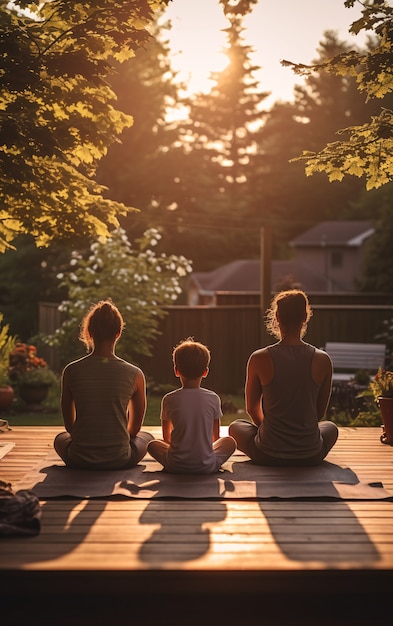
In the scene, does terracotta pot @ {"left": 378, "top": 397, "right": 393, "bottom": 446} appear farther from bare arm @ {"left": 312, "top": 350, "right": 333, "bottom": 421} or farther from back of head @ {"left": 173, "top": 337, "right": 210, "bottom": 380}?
back of head @ {"left": 173, "top": 337, "right": 210, "bottom": 380}

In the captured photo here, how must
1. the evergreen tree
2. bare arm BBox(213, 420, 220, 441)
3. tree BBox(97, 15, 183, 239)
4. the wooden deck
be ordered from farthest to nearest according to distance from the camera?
the evergreen tree < tree BBox(97, 15, 183, 239) < bare arm BBox(213, 420, 220, 441) < the wooden deck

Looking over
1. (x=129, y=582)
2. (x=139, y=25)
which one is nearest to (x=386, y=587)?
(x=129, y=582)

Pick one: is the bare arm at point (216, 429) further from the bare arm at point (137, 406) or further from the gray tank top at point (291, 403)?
the bare arm at point (137, 406)

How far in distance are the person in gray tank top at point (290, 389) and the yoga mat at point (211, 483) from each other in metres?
0.16

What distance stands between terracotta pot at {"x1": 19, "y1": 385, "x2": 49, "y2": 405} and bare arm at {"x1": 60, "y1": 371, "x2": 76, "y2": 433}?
796 centimetres

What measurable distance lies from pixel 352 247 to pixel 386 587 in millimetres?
43558

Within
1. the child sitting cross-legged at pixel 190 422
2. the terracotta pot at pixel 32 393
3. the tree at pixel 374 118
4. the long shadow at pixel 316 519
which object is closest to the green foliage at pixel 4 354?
the terracotta pot at pixel 32 393

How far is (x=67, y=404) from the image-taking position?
256 inches

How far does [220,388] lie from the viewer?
19.0 m

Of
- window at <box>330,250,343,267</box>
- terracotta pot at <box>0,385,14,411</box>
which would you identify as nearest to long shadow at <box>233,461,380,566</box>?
terracotta pot at <box>0,385,14,411</box>

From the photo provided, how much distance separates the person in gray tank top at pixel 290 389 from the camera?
6504 millimetres

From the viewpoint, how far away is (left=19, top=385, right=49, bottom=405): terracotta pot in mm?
14406

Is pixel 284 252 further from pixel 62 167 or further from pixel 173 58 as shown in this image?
pixel 62 167

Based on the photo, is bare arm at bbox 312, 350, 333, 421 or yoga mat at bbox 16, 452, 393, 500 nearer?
yoga mat at bbox 16, 452, 393, 500
